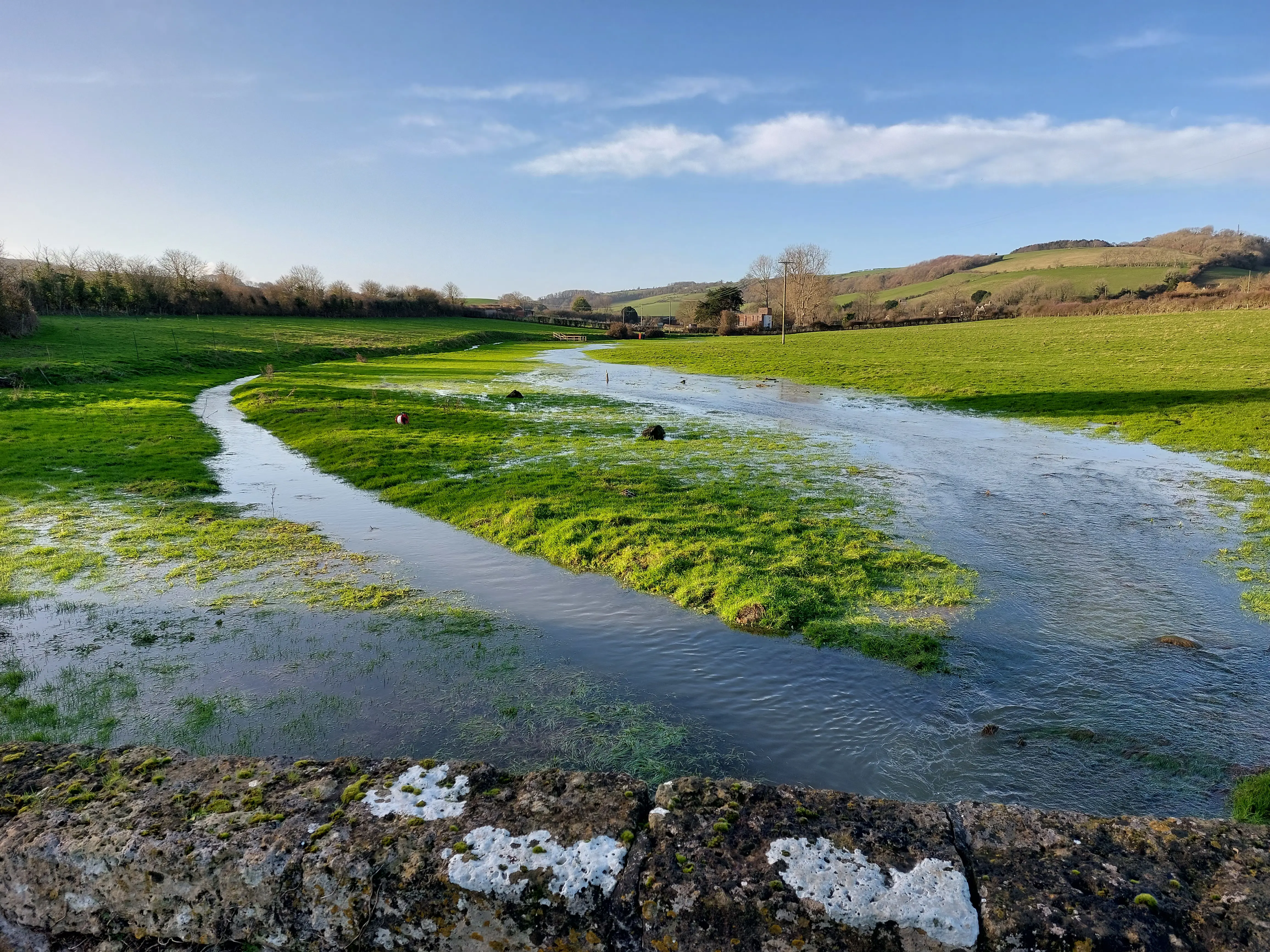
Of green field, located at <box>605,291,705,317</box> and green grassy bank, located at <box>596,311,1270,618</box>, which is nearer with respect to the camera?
green grassy bank, located at <box>596,311,1270,618</box>

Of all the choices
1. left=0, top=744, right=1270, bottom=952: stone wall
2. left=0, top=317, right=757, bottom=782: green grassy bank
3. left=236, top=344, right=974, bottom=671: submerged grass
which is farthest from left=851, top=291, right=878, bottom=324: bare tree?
left=0, top=744, right=1270, bottom=952: stone wall

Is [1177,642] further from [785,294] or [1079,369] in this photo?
[785,294]

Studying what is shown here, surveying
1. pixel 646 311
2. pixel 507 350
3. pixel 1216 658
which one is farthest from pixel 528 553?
pixel 646 311

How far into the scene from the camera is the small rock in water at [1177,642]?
757 cm

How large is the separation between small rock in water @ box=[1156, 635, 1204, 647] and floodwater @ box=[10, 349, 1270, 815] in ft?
0.35

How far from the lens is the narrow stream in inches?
219

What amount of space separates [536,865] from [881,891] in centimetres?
152

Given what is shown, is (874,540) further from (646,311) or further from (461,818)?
(646,311)

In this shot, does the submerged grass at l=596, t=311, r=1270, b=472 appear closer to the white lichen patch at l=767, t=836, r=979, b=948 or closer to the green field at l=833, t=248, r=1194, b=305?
the white lichen patch at l=767, t=836, r=979, b=948

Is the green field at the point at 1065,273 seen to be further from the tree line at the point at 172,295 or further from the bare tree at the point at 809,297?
the tree line at the point at 172,295

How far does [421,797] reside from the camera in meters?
3.55

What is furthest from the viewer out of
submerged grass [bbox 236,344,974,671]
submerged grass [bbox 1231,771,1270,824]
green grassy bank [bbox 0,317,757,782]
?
submerged grass [bbox 236,344,974,671]

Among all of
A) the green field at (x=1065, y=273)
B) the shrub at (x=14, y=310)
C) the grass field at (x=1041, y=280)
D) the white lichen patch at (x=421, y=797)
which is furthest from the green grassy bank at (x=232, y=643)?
the green field at (x=1065, y=273)

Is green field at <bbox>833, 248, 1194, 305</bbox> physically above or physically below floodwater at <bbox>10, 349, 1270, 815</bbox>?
above
